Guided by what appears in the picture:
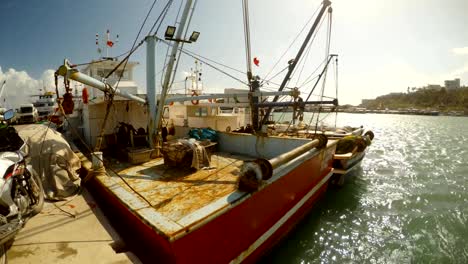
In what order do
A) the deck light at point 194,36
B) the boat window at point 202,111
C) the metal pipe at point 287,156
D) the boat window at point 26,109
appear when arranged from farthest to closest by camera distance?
the boat window at point 26,109, the boat window at point 202,111, the deck light at point 194,36, the metal pipe at point 287,156

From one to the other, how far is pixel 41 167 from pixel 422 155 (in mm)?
23959

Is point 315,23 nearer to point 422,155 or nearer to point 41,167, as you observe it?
point 422,155

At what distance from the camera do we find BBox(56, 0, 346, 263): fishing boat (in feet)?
12.3

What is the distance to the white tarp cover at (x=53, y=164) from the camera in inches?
240

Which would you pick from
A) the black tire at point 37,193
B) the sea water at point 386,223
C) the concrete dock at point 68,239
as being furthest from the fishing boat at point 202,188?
the black tire at point 37,193

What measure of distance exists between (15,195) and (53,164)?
2210 millimetres

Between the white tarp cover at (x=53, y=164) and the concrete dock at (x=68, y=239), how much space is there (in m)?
0.56

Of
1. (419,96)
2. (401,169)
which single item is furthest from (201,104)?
(419,96)

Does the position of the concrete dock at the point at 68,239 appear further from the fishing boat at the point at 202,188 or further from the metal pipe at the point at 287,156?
the metal pipe at the point at 287,156

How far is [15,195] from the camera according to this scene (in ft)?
14.0

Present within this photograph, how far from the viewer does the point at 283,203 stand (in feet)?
→ 19.3

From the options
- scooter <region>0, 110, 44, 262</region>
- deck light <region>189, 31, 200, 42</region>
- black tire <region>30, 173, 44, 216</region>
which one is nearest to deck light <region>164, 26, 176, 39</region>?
deck light <region>189, 31, 200, 42</region>

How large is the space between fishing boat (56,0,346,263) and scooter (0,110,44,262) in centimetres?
133

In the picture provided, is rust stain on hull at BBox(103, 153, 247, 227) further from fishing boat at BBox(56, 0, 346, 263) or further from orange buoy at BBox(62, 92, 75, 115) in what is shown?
orange buoy at BBox(62, 92, 75, 115)
